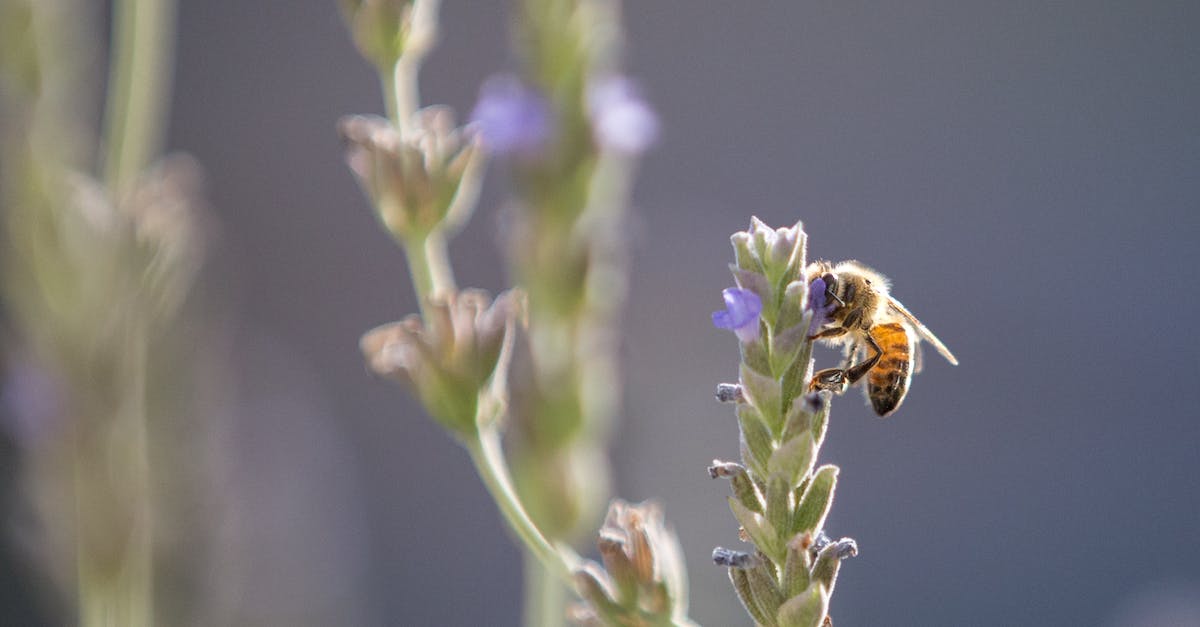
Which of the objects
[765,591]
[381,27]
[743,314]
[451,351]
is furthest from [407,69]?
[765,591]

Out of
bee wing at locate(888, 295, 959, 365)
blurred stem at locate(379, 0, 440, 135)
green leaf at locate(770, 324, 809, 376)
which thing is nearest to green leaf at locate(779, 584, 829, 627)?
green leaf at locate(770, 324, 809, 376)

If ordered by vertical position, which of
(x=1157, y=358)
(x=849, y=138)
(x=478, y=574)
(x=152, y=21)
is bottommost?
(x=478, y=574)

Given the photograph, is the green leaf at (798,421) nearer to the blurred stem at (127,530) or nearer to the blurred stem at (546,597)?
the blurred stem at (546,597)

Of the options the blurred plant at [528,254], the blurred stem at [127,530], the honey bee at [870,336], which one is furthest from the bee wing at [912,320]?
the blurred stem at [127,530]

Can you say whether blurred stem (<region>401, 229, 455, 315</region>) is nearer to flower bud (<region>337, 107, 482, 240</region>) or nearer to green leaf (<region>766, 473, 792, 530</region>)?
flower bud (<region>337, 107, 482, 240</region>)

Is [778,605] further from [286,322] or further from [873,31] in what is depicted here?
[873,31]

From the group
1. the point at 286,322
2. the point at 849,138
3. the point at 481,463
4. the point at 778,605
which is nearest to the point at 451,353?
the point at 481,463
